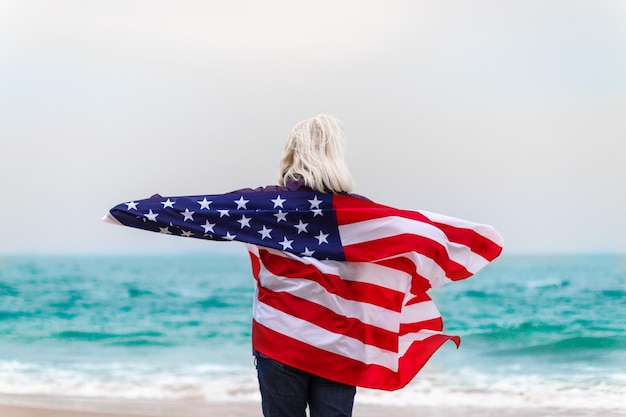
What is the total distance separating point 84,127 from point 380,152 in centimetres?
361

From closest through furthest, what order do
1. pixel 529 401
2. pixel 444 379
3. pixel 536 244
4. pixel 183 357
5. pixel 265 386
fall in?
pixel 265 386
pixel 529 401
pixel 444 379
pixel 183 357
pixel 536 244

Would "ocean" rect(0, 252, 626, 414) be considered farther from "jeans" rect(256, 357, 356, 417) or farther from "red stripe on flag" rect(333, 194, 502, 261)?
"jeans" rect(256, 357, 356, 417)

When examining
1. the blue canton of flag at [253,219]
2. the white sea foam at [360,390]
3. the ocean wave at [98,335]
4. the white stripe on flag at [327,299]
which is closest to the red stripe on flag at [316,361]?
the white stripe on flag at [327,299]

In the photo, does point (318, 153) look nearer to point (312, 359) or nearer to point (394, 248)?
point (394, 248)

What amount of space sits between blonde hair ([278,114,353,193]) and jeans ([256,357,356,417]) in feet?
1.66

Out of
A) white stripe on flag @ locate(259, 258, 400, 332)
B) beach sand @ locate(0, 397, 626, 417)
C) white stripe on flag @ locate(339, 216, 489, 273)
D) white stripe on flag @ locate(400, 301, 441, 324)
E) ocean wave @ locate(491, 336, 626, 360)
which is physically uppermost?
white stripe on flag @ locate(339, 216, 489, 273)

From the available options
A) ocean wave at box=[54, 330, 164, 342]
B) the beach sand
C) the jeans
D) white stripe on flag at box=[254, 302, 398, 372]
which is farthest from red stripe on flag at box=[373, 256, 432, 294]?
ocean wave at box=[54, 330, 164, 342]

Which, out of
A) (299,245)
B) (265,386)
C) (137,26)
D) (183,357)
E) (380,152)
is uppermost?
(137,26)

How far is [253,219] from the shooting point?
196 centimetres

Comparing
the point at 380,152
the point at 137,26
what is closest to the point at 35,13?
the point at 137,26

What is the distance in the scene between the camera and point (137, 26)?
7.44m

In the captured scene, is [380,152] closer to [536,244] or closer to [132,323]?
[536,244]

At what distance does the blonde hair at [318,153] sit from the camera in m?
1.82

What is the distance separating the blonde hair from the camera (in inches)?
71.8
